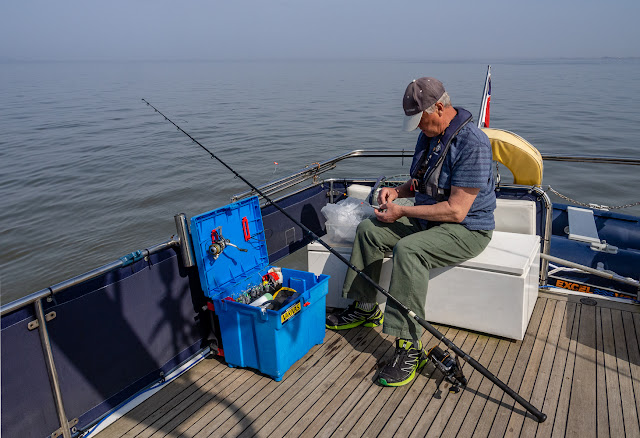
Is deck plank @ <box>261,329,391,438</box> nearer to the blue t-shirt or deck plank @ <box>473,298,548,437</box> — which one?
deck plank @ <box>473,298,548,437</box>

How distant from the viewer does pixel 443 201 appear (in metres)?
3.07

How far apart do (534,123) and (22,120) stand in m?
20.6

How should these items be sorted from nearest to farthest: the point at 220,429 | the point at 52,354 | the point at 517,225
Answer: the point at 52,354
the point at 220,429
the point at 517,225

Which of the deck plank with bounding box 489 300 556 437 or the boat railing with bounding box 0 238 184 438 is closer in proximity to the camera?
the boat railing with bounding box 0 238 184 438

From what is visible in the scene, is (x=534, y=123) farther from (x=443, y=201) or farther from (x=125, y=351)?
(x=125, y=351)

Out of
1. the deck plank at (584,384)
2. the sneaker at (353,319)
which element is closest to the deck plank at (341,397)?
the sneaker at (353,319)

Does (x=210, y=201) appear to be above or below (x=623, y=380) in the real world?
below

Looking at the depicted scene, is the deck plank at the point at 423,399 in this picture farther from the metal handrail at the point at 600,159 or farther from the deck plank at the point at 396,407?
the metal handrail at the point at 600,159

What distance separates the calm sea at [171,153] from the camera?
31.3ft

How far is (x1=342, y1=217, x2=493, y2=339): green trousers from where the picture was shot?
2.92 m

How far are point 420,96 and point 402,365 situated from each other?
1564 mm

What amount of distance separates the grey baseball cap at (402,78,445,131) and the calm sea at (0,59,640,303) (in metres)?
6.17

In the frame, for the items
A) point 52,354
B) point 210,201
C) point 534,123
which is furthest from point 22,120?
point 52,354

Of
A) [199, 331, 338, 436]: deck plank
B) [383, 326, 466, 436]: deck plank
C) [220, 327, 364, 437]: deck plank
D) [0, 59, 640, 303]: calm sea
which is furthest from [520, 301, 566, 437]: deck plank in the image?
[0, 59, 640, 303]: calm sea
